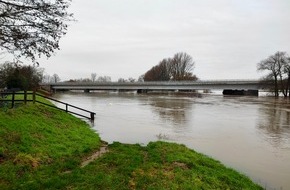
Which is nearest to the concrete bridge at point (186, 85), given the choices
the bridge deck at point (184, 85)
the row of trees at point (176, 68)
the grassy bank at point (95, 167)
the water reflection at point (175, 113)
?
the bridge deck at point (184, 85)

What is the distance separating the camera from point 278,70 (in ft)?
241

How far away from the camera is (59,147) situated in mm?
10609

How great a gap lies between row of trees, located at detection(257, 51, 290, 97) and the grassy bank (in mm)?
69989

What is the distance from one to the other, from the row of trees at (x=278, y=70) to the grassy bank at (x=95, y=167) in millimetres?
69989

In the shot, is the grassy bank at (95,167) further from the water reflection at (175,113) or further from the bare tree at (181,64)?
the bare tree at (181,64)

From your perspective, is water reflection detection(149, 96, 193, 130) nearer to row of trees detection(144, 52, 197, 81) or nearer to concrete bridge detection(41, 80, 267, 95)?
concrete bridge detection(41, 80, 267, 95)

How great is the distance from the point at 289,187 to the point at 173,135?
8279mm

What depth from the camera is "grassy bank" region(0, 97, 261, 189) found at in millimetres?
7039

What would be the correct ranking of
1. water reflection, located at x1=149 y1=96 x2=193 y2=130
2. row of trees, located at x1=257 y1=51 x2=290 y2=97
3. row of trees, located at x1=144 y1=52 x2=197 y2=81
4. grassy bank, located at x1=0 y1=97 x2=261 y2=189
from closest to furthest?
1. grassy bank, located at x1=0 y1=97 x2=261 y2=189
2. water reflection, located at x1=149 y1=96 x2=193 y2=130
3. row of trees, located at x1=257 y1=51 x2=290 y2=97
4. row of trees, located at x1=144 y1=52 x2=197 y2=81

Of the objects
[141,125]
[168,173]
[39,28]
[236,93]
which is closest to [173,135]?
[141,125]

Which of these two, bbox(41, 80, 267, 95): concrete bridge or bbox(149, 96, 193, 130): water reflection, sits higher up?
bbox(41, 80, 267, 95): concrete bridge

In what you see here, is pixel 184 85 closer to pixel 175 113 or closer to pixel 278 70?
pixel 278 70

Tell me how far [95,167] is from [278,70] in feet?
244

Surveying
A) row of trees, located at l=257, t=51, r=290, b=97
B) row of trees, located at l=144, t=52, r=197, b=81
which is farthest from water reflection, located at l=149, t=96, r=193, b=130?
row of trees, located at l=144, t=52, r=197, b=81
